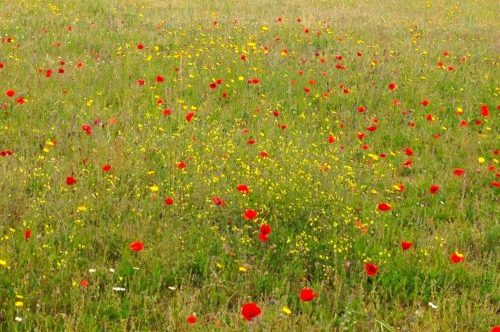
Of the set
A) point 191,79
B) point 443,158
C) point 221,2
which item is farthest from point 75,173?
point 221,2

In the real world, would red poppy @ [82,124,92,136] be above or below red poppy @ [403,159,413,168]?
above

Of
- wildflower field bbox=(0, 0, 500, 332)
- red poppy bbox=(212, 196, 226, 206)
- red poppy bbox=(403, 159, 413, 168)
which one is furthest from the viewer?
red poppy bbox=(403, 159, 413, 168)

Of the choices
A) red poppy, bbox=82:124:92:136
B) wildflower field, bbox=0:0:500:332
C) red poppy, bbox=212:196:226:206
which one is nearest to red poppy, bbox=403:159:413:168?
wildflower field, bbox=0:0:500:332

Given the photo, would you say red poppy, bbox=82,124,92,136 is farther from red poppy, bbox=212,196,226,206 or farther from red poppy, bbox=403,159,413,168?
red poppy, bbox=403,159,413,168

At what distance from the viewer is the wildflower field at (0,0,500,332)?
3307 millimetres

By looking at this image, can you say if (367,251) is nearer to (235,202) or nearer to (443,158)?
(235,202)

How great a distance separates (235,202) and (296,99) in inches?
106

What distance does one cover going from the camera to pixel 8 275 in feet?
10.8

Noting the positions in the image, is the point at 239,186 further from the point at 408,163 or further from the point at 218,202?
the point at 408,163

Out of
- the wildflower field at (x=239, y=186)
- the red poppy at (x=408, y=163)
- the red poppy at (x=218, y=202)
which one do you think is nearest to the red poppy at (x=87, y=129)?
the wildflower field at (x=239, y=186)

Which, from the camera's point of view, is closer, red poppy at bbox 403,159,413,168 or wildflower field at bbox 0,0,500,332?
wildflower field at bbox 0,0,500,332

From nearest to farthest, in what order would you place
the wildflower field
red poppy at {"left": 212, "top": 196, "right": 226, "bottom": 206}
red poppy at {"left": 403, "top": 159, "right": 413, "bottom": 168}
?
the wildflower field, red poppy at {"left": 212, "top": 196, "right": 226, "bottom": 206}, red poppy at {"left": 403, "top": 159, "right": 413, "bottom": 168}

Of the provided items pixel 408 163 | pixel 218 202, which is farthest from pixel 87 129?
pixel 408 163

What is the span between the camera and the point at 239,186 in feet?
12.4
